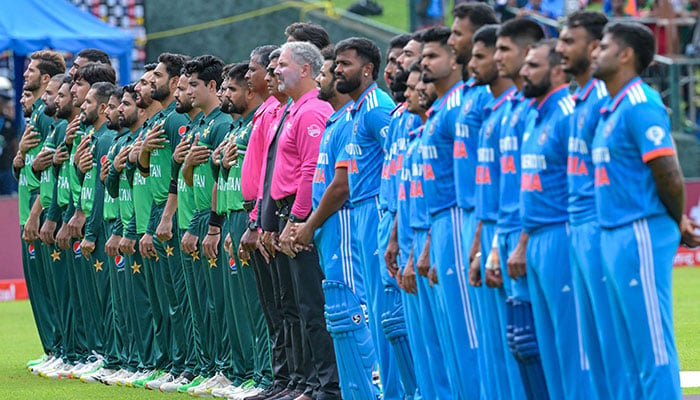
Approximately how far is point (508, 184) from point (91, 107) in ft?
22.3

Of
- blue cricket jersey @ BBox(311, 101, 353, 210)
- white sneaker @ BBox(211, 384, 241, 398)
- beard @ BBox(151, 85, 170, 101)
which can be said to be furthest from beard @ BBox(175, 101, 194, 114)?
blue cricket jersey @ BBox(311, 101, 353, 210)

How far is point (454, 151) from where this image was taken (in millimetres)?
8141

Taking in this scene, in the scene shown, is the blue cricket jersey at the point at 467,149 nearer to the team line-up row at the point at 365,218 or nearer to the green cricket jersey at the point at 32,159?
the team line-up row at the point at 365,218

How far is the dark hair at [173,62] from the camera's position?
12.8 metres

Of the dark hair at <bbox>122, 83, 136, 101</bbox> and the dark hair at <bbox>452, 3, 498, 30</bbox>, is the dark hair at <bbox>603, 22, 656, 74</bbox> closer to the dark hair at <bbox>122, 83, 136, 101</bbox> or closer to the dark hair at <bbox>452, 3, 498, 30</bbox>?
the dark hair at <bbox>452, 3, 498, 30</bbox>

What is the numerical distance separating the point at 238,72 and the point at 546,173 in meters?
4.53

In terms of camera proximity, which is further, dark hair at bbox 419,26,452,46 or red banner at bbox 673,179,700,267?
red banner at bbox 673,179,700,267

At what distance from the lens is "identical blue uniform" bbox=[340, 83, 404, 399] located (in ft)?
31.2

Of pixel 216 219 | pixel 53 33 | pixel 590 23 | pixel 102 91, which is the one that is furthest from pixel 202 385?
pixel 53 33

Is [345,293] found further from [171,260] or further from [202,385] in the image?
[171,260]

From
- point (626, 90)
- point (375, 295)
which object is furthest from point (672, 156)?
point (375, 295)

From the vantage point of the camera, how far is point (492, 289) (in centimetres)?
789

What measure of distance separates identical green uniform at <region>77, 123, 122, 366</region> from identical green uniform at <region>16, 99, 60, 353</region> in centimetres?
88

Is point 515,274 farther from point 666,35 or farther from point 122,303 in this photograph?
point 666,35
